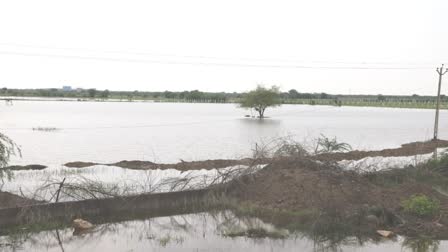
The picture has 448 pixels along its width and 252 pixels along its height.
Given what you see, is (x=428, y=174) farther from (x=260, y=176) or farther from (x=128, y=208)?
(x=128, y=208)

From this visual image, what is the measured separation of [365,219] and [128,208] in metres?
7.22

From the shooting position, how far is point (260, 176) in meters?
17.0

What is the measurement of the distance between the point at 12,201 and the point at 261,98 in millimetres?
67990

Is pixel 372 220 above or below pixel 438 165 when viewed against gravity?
below

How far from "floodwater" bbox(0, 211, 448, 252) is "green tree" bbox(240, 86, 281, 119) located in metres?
66.3

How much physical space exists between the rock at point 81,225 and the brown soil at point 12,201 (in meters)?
1.52

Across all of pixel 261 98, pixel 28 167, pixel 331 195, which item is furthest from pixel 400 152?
pixel 261 98

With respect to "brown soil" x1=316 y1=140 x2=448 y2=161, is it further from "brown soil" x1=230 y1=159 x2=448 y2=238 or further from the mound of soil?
the mound of soil

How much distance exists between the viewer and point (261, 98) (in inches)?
3155

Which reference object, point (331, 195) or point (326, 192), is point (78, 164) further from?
point (331, 195)

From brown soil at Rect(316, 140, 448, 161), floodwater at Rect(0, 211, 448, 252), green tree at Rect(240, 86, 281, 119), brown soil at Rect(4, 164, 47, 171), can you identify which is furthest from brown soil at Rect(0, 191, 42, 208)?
→ green tree at Rect(240, 86, 281, 119)

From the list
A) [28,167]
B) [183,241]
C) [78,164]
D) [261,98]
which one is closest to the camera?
[183,241]

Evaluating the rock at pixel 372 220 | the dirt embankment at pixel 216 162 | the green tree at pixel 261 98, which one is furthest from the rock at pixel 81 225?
the green tree at pixel 261 98

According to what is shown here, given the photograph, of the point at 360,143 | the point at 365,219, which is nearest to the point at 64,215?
the point at 365,219
